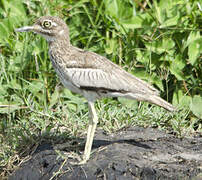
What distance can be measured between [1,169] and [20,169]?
210 mm

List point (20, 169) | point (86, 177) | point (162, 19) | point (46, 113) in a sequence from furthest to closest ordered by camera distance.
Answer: point (162, 19), point (46, 113), point (20, 169), point (86, 177)

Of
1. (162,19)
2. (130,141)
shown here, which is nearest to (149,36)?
(162,19)

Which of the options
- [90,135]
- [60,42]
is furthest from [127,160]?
[60,42]

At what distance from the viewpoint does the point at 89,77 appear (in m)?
3.92

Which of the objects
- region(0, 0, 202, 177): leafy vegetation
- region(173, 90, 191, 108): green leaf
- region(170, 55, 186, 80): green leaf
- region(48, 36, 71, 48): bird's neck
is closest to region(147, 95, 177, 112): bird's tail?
region(0, 0, 202, 177): leafy vegetation

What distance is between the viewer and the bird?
3.89 metres

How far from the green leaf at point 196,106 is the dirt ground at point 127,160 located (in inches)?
15.3

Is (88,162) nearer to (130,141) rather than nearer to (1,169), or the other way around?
(130,141)

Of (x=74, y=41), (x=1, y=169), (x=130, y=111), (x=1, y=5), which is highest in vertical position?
(x=1, y=5)

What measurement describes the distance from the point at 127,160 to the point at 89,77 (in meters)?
0.80

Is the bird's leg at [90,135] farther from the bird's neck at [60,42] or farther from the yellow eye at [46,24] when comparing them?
the yellow eye at [46,24]

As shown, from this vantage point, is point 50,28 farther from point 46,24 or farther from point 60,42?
point 60,42

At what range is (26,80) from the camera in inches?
218

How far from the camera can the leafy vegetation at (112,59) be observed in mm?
4719
